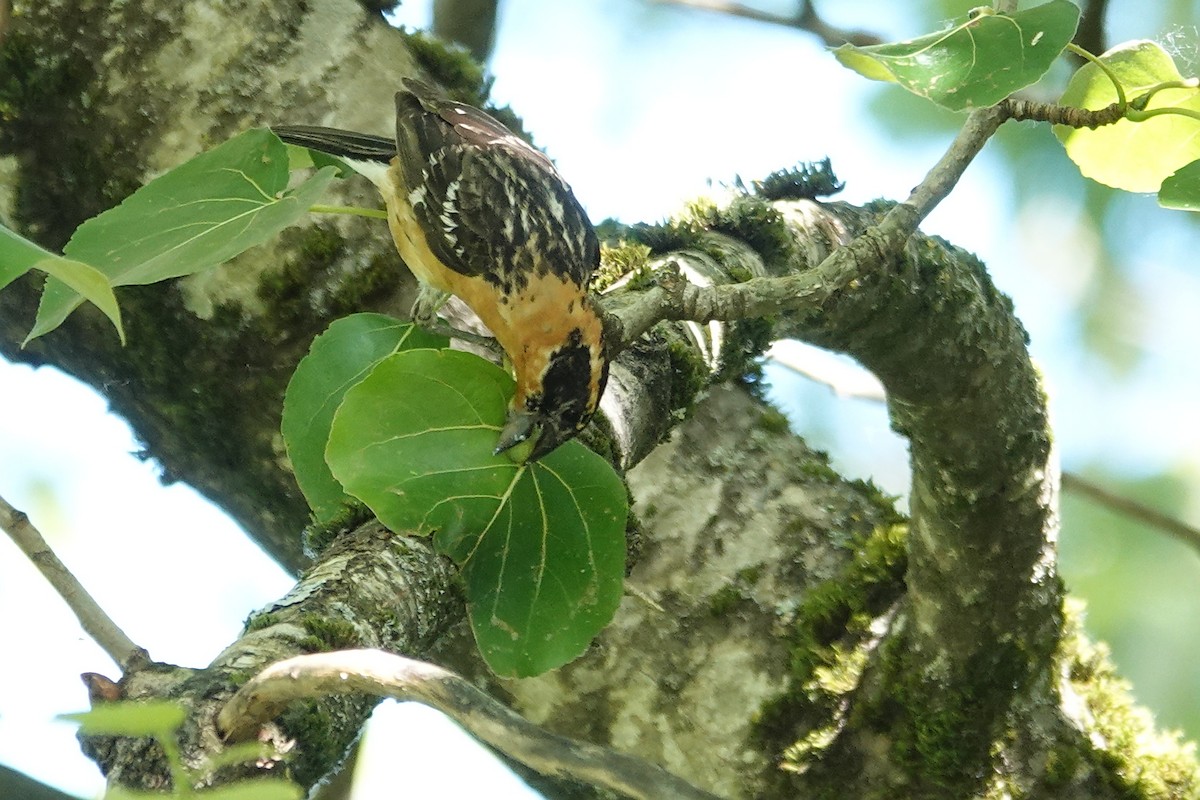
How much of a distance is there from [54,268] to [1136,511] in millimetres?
3155

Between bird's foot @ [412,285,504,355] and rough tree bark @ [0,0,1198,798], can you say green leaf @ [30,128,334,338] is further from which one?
rough tree bark @ [0,0,1198,798]

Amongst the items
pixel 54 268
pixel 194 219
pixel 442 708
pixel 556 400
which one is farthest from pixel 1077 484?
pixel 54 268

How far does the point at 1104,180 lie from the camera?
2.15 meters

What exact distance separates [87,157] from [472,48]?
58.9 inches

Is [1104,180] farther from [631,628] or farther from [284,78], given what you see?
[284,78]

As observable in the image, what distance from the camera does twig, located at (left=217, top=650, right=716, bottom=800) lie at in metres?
0.87

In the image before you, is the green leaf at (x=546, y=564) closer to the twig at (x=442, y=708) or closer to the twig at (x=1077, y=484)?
the twig at (x=442, y=708)

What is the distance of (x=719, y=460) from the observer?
262 centimetres

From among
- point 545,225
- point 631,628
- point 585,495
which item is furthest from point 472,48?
point 585,495

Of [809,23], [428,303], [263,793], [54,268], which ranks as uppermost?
[809,23]

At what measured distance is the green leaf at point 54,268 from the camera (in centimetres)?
98

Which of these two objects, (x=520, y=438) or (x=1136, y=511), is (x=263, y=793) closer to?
(x=520, y=438)

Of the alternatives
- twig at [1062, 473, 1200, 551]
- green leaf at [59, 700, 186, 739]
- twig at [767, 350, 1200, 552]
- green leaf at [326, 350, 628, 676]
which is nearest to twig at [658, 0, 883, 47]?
twig at [767, 350, 1200, 552]

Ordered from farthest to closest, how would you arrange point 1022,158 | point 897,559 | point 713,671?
1. point 1022,158
2. point 897,559
3. point 713,671
